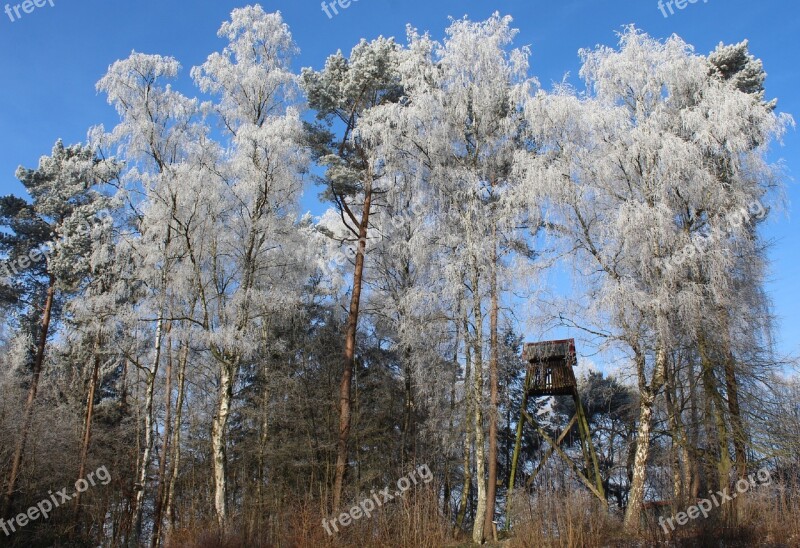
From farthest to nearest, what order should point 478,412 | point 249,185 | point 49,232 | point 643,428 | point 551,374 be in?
point 49,232, point 551,374, point 249,185, point 478,412, point 643,428

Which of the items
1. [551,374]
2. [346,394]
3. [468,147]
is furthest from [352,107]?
[551,374]

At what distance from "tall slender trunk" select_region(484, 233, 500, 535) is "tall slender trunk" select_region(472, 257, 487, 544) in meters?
0.18

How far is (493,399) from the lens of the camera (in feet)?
47.3

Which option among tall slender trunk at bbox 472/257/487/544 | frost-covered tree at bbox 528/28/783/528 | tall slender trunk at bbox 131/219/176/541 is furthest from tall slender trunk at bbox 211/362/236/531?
frost-covered tree at bbox 528/28/783/528

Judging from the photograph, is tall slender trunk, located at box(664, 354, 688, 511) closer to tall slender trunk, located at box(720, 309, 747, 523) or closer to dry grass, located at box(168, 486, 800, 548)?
tall slender trunk, located at box(720, 309, 747, 523)

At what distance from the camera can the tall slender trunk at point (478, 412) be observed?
13844 millimetres

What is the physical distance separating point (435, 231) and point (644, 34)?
7668mm

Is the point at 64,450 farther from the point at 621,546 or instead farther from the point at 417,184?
the point at 621,546

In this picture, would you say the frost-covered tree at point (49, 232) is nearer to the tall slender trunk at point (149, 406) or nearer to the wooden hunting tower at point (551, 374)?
the tall slender trunk at point (149, 406)

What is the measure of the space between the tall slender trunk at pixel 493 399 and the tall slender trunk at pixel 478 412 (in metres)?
Answer: 0.18

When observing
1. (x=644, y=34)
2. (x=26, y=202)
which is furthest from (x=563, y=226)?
(x=26, y=202)

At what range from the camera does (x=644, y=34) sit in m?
15.6

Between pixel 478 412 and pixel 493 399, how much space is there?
0.49 metres

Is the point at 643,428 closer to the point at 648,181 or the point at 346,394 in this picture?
the point at 648,181
